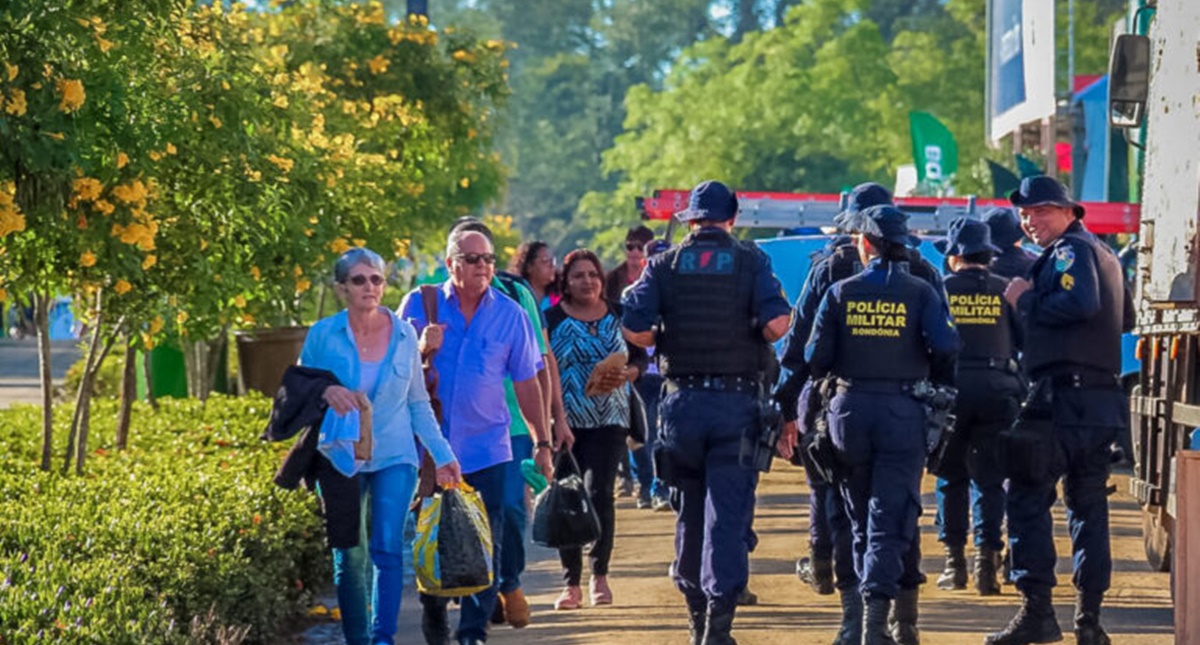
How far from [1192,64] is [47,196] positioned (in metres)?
4.55

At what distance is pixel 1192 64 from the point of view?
405 inches

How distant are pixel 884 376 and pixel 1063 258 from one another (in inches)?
38.1

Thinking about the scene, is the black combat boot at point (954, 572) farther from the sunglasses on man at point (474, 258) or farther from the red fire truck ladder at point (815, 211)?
the red fire truck ladder at point (815, 211)

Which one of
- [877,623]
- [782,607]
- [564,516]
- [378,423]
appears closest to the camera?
[378,423]

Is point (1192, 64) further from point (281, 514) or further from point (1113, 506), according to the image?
point (1113, 506)

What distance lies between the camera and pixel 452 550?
9.64m

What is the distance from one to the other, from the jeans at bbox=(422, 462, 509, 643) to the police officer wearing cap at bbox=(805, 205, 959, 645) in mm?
1382

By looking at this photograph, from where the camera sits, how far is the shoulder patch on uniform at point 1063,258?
10.4 m

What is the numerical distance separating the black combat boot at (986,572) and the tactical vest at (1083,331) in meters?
1.94

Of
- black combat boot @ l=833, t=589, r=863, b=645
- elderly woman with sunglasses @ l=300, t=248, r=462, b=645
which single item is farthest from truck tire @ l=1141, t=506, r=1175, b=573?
elderly woman with sunglasses @ l=300, t=248, r=462, b=645

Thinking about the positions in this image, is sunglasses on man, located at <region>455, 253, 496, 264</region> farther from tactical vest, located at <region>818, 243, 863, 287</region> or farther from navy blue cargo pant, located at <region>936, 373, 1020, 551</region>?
navy blue cargo pant, located at <region>936, 373, 1020, 551</region>

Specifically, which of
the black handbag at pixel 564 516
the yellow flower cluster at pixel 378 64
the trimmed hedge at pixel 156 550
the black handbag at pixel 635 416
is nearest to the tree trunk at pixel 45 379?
the trimmed hedge at pixel 156 550

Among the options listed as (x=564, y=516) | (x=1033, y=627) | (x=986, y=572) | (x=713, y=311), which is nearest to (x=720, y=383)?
(x=713, y=311)

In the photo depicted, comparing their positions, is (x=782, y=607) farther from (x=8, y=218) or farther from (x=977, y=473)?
(x=8, y=218)
